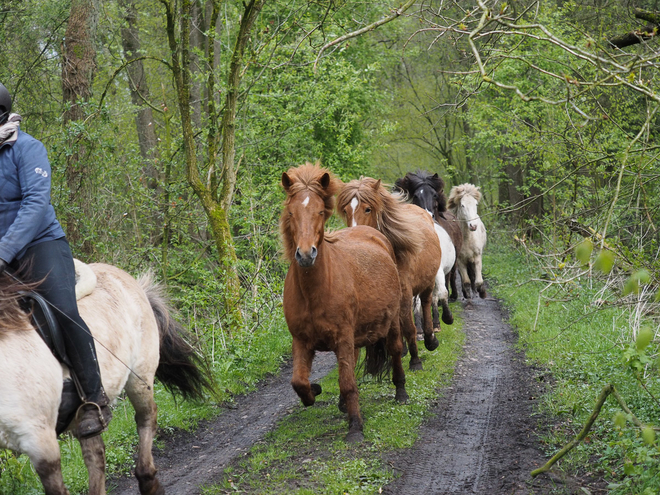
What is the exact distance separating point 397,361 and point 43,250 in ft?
13.8

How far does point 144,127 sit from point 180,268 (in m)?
8.10

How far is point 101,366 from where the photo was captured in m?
4.41

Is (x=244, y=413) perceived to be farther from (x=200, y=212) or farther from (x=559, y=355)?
(x=200, y=212)

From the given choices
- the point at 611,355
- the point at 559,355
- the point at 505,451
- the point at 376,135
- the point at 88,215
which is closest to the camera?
the point at 505,451

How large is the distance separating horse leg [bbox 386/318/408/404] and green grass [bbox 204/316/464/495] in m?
0.11

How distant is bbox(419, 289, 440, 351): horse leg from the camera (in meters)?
9.21

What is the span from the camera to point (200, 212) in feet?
38.6

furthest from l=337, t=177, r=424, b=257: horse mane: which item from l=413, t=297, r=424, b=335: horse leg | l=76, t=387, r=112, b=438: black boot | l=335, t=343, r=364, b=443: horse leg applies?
l=76, t=387, r=112, b=438: black boot

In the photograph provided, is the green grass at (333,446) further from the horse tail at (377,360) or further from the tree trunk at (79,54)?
the tree trunk at (79,54)

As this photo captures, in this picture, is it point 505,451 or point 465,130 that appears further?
point 465,130

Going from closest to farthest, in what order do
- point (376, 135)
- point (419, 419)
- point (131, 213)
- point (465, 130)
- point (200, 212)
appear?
point (419, 419) < point (131, 213) < point (200, 212) < point (376, 135) < point (465, 130)

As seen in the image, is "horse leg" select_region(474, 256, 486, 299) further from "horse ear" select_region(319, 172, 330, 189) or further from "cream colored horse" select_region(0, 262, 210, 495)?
"cream colored horse" select_region(0, 262, 210, 495)

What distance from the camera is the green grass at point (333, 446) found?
16.4 feet

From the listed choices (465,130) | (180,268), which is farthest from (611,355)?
(465,130)
